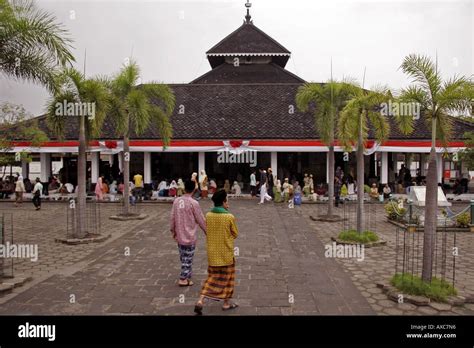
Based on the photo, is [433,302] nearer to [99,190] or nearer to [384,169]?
[99,190]

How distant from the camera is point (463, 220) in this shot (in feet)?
41.8

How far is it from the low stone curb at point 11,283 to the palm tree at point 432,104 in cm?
679

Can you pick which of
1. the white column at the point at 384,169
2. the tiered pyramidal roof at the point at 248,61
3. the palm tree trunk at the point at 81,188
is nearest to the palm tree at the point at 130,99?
the palm tree trunk at the point at 81,188

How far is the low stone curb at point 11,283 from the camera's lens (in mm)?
6620

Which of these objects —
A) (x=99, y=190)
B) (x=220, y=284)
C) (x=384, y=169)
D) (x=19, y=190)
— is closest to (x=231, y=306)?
(x=220, y=284)

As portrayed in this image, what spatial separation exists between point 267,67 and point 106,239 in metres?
23.4

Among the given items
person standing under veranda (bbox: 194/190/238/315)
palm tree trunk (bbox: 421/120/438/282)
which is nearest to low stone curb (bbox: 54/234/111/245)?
person standing under veranda (bbox: 194/190/238/315)

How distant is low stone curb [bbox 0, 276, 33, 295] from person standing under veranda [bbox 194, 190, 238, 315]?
3.38 metres

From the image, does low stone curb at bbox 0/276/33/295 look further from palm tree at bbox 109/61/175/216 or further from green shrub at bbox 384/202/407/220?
green shrub at bbox 384/202/407/220

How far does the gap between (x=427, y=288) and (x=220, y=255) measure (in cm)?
332

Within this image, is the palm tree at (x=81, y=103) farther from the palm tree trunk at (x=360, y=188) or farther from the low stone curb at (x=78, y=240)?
the palm tree trunk at (x=360, y=188)

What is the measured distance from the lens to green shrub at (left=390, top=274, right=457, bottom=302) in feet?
20.3
